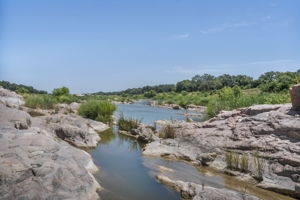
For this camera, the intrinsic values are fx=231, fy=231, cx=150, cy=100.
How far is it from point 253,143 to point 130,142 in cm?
581

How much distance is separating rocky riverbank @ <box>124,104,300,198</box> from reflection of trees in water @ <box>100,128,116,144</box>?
2.02 meters

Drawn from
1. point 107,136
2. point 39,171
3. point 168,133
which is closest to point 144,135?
point 168,133

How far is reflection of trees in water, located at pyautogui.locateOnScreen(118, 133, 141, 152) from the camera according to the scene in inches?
414

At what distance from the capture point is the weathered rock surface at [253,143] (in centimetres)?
685

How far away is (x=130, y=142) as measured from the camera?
11.7 m

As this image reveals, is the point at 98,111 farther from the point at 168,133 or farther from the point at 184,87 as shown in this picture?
the point at 184,87

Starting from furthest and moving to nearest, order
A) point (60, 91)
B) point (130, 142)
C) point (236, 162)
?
point (60, 91) → point (130, 142) → point (236, 162)

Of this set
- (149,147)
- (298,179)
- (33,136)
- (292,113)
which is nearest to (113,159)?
(149,147)

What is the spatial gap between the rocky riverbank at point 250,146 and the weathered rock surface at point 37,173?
8.68 ft

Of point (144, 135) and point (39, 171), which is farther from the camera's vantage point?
point (144, 135)

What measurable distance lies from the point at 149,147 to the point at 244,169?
3.97m

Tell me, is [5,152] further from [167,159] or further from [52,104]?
[52,104]

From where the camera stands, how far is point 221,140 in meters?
9.62

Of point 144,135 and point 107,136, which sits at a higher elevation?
point 144,135
